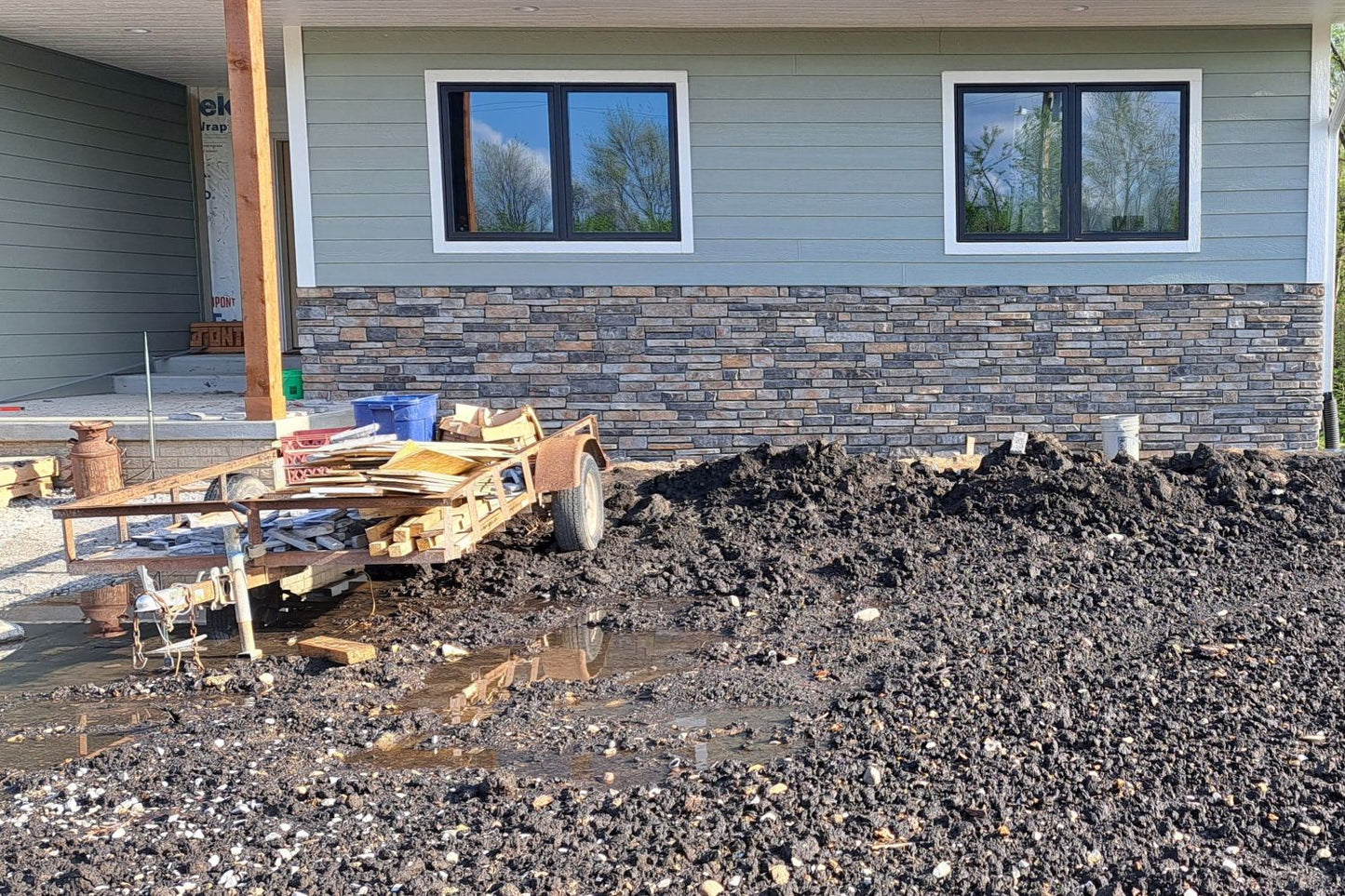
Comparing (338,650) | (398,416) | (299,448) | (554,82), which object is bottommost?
(338,650)

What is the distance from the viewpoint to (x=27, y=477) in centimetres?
895

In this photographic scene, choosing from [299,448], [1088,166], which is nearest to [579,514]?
[299,448]

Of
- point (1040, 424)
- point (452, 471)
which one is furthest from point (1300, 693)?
point (1040, 424)

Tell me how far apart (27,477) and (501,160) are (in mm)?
4637

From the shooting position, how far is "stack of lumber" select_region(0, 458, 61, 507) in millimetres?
8789

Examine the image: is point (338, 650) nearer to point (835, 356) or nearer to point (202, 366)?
point (835, 356)

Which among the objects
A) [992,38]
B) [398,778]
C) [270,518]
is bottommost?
[398,778]

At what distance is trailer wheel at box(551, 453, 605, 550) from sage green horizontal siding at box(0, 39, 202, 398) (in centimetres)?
641

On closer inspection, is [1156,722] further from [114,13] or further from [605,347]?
[114,13]

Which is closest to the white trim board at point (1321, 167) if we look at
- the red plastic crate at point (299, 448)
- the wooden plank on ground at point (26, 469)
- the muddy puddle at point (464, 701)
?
the muddy puddle at point (464, 701)

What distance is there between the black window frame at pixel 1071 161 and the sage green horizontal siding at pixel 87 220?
331 inches

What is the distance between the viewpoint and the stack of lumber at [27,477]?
8789mm

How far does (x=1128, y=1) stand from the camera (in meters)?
9.13

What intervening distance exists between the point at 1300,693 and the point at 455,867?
10.6 ft
